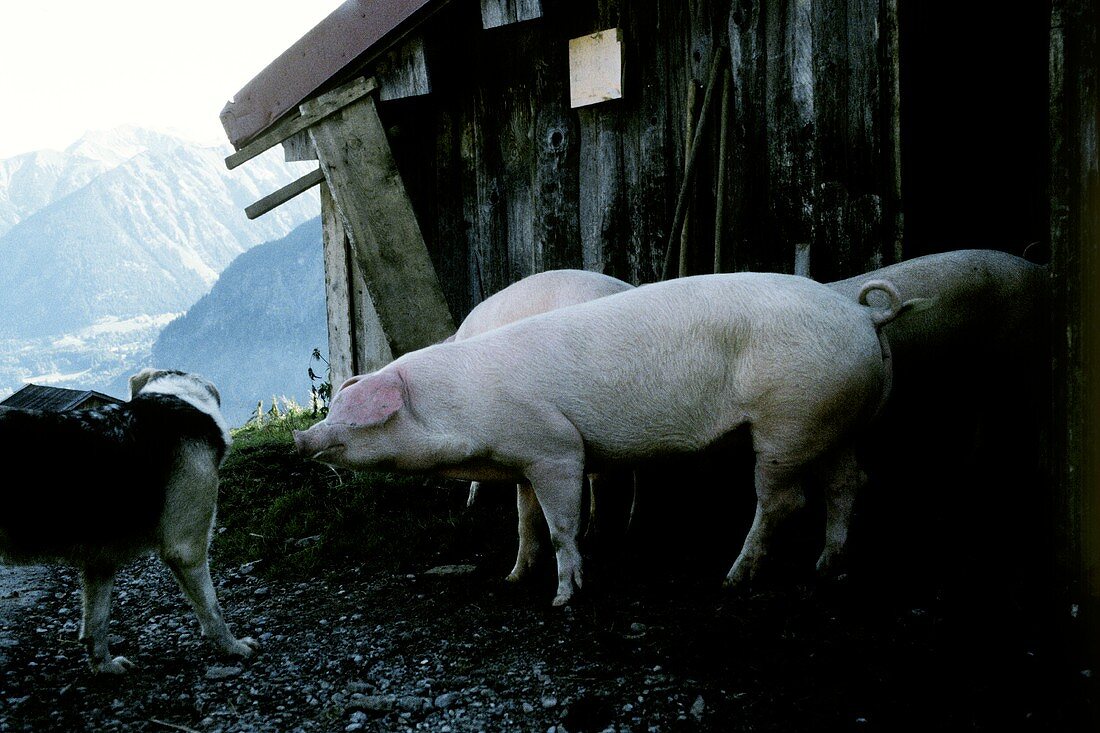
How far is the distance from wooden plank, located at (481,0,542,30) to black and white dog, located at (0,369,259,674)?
2.84 metres

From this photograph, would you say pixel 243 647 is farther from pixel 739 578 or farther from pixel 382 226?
pixel 382 226

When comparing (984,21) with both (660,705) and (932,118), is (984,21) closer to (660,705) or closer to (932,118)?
(932,118)

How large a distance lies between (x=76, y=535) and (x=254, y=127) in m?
3.47

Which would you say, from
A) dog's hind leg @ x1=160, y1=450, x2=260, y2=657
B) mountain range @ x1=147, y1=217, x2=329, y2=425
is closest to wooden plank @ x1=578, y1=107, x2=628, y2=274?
dog's hind leg @ x1=160, y1=450, x2=260, y2=657

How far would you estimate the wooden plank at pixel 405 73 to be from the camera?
18.2ft

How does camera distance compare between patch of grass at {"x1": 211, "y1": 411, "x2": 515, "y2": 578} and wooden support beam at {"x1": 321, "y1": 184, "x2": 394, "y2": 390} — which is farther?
wooden support beam at {"x1": 321, "y1": 184, "x2": 394, "y2": 390}

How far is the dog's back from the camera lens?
310cm

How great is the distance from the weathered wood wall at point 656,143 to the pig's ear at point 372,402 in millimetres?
2055

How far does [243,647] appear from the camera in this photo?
351 cm

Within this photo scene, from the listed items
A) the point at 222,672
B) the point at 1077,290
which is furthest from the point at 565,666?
the point at 1077,290

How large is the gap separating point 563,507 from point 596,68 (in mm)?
2769

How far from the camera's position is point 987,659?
2906 millimetres

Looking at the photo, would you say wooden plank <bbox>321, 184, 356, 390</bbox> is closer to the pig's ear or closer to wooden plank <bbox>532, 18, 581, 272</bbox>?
wooden plank <bbox>532, 18, 581, 272</bbox>

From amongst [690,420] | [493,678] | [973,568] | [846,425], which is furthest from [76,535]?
[973,568]
